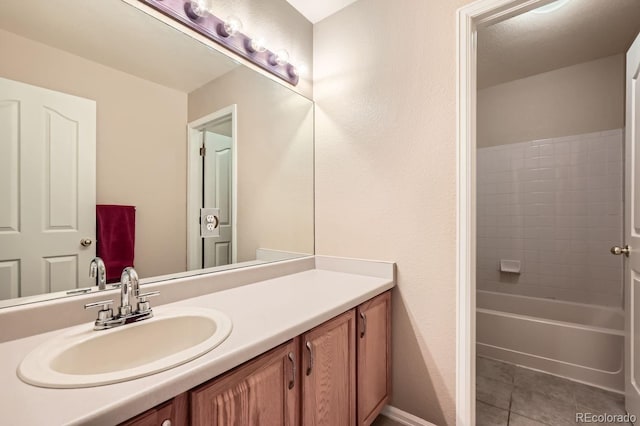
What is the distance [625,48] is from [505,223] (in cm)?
152

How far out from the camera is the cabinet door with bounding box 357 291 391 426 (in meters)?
1.23

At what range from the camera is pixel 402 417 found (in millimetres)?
1448

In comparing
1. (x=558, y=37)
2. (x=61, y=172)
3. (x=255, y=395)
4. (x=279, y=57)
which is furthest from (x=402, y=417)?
(x=558, y=37)

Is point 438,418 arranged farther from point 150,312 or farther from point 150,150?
point 150,150

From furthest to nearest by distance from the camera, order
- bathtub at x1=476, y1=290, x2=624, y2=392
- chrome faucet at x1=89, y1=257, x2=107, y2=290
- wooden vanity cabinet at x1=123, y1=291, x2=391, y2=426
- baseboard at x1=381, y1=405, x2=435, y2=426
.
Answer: bathtub at x1=476, y1=290, x2=624, y2=392 → baseboard at x1=381, y1=405, x2=435, y2=426 → chrome faucet at x1=89, y1=257, x2=107, y2=290 → wooden vanity cabinet at x1=123, y1=291, x2=391, y2=426

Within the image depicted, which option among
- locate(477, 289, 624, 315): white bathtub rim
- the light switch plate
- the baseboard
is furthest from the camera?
locate(477, 289, 624, 315): white bathtub rim

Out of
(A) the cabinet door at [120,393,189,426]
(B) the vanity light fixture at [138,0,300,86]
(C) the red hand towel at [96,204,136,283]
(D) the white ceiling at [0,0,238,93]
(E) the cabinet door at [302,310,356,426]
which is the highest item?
(B) the vanity light fixture at [138,0,300,86]

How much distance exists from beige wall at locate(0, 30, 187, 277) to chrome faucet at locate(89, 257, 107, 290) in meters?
0.14

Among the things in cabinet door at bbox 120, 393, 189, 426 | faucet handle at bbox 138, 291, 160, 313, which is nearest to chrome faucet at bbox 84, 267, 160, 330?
faucet handle at bbox 138, 291, 160, 313

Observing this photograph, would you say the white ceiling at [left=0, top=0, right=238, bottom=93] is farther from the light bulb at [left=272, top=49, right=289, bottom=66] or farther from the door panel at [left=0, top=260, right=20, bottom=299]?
the door panel at [left=0, top=260, right=20, bottom=299]

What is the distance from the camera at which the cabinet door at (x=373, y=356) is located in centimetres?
123

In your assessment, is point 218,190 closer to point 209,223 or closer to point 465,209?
point 209,223

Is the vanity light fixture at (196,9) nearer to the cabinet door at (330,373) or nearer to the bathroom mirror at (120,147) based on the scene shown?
the bathroom mirror at (120,147)

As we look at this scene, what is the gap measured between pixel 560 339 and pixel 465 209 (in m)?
1.52
